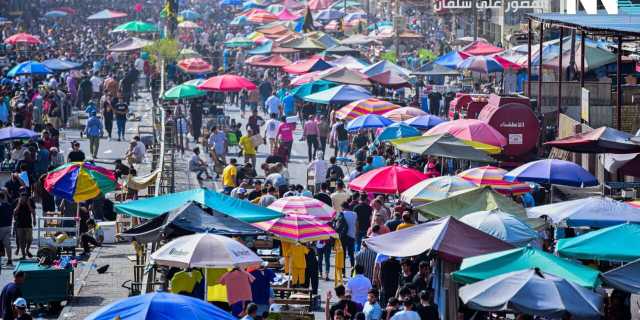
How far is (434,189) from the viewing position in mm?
20828

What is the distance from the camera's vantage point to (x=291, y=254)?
1931 cm

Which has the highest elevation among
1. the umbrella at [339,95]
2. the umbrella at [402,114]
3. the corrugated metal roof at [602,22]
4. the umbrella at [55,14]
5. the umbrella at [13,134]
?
the corrugated metal roof at [602,22]

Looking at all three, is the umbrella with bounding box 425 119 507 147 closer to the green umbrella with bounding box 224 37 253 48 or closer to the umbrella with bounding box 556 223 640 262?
the umbrella with bounding box 556 223 640 262

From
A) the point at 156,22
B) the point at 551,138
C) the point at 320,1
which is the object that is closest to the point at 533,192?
the point at 551,138

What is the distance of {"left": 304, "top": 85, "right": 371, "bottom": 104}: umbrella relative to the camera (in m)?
33.2

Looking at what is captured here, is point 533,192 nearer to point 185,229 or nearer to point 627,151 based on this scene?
point 627,151

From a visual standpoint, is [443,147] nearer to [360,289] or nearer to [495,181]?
[495,181]

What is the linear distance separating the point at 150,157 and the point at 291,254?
14.5m

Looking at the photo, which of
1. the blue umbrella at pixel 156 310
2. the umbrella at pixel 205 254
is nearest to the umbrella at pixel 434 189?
the umbrella at pixel 205 254

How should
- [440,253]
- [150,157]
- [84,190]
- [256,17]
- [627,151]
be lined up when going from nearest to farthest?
[440,253] < [627,151] < [84,190] < [150,157] < [256,17]

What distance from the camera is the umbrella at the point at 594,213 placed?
1795 cm

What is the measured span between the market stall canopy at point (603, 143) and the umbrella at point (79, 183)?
710cm

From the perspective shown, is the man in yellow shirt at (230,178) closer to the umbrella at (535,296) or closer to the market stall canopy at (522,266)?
the market stall canopy at (522,266)

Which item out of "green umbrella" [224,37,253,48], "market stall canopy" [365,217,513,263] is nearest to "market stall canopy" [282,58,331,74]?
"green umbrella" [224,37,253,48]
